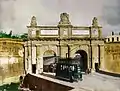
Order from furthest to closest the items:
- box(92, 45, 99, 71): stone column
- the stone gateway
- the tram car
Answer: box(92, 45, 99, 71): stone column → the stone gateway → the tram car

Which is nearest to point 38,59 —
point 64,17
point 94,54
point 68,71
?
point 64,17

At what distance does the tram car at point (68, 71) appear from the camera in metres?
7.20

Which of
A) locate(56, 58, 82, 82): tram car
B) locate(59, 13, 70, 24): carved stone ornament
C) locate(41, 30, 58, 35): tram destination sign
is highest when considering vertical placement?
locate(59, 13, 70, 24): carved stone ornament

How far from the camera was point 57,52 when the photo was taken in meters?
11.9

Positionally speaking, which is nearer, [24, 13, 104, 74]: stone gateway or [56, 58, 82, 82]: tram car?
[56, 58, 82, 82]: tram car

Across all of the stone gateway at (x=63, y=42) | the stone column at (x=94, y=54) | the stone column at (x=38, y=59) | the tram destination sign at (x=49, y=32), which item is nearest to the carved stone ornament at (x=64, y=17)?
the stone gateway at (x=63, y=42)

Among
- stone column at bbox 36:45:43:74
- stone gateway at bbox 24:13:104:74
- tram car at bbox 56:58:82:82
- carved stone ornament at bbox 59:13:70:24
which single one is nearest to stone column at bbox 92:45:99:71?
stone gateway at bbox 24:13:104:74

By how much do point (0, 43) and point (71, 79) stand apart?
16.8 feet

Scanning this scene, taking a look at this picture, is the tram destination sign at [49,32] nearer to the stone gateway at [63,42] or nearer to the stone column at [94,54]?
the stone gateway at [63,42]

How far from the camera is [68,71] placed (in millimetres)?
7270

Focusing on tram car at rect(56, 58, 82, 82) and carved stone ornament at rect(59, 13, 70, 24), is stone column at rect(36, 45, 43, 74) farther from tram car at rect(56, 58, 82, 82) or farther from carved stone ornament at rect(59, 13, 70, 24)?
tram car at rect(56, 58, 82, 82)

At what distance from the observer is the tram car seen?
23.6 ft

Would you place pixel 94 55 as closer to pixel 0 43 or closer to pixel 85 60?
pixel 85 60

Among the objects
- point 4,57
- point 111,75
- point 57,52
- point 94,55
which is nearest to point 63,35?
point 57,52
